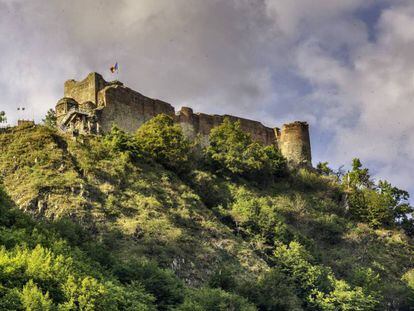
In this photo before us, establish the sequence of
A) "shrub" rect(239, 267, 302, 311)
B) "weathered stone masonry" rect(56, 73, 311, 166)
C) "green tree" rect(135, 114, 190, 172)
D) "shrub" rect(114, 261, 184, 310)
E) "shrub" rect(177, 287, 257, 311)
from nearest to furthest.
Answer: "shrub" rect(177, 287, 257, 311) < "shrub" rect(114, 261, 184, 310) < "shrub" rect(239, 267, 302, 311) < "green tree" rect(135, 114, 190, 172) < "weathered stone masonry" rect(56, 73, 311, 166)

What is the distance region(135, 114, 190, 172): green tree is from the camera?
42.4 metres

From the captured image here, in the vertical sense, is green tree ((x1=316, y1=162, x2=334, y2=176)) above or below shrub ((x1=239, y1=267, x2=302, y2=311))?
above

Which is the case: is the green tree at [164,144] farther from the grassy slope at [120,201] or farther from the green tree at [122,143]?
the grassy slope at [120,201]

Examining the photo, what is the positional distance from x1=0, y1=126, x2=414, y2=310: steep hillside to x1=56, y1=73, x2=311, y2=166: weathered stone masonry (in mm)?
2832

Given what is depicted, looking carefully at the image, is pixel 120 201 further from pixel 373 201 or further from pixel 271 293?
pixel 373 201

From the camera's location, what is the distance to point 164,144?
42656 millimetres

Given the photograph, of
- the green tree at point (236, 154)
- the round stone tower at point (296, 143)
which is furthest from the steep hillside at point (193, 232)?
the round stone tower at point (296, 143)

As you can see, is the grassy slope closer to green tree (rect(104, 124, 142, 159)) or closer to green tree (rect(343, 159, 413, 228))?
green tree (rect(104, 124, 142, 159))

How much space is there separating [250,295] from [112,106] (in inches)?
792

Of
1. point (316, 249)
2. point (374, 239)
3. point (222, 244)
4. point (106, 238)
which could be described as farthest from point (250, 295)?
point (374, 239)

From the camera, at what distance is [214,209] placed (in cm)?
4078

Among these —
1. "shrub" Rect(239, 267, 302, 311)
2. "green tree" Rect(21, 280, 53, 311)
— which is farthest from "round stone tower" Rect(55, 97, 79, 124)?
"green tree" Rect(21, 280, 53, 311)

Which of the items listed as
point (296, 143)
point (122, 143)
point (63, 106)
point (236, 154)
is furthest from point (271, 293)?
point (296, 143)

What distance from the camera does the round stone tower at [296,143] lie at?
185ft
